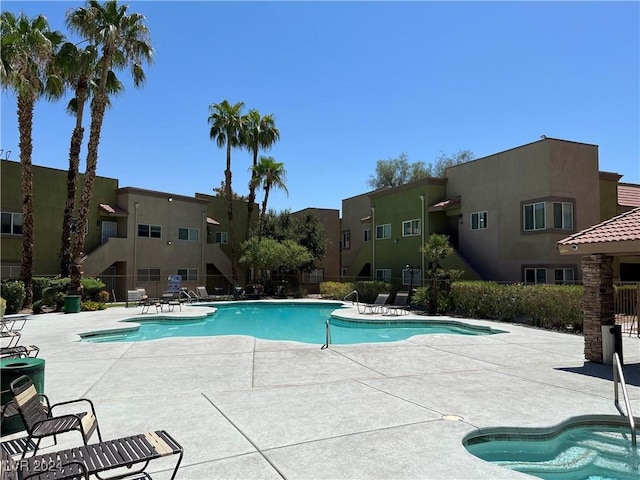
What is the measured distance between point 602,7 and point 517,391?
10.9m

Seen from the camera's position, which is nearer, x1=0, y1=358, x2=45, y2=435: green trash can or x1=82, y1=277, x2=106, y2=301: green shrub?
x1=0, y1=358, x2=45, y2=435: green trash can

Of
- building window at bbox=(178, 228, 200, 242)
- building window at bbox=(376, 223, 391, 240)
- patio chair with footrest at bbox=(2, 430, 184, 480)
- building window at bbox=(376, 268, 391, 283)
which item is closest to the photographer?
patio chair with footrest at bbox=(2, 430, 184, 480)

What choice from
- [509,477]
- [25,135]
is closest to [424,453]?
[509,477]

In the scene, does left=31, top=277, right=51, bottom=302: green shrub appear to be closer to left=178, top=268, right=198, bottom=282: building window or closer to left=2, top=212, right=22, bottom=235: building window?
left=2, top=212, right=22, bottom=235: building window

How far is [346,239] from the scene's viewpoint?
4262 centimetres

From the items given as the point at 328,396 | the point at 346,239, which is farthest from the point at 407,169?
the point at 328,396

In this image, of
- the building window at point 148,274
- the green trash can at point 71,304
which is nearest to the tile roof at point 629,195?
the green trash can at point 71,304

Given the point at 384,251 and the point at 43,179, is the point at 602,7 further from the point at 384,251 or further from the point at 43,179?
the point at 43,179

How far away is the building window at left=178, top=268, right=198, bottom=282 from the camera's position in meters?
34.8

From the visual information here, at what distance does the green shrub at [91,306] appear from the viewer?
2328 cm

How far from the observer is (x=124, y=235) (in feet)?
104

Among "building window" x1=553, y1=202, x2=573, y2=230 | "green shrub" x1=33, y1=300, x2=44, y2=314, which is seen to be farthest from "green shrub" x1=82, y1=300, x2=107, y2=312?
"building window" x1=553, y1=202, x2=573, y2=230

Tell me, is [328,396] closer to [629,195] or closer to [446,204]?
[446,204]

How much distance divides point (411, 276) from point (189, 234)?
1688cm
